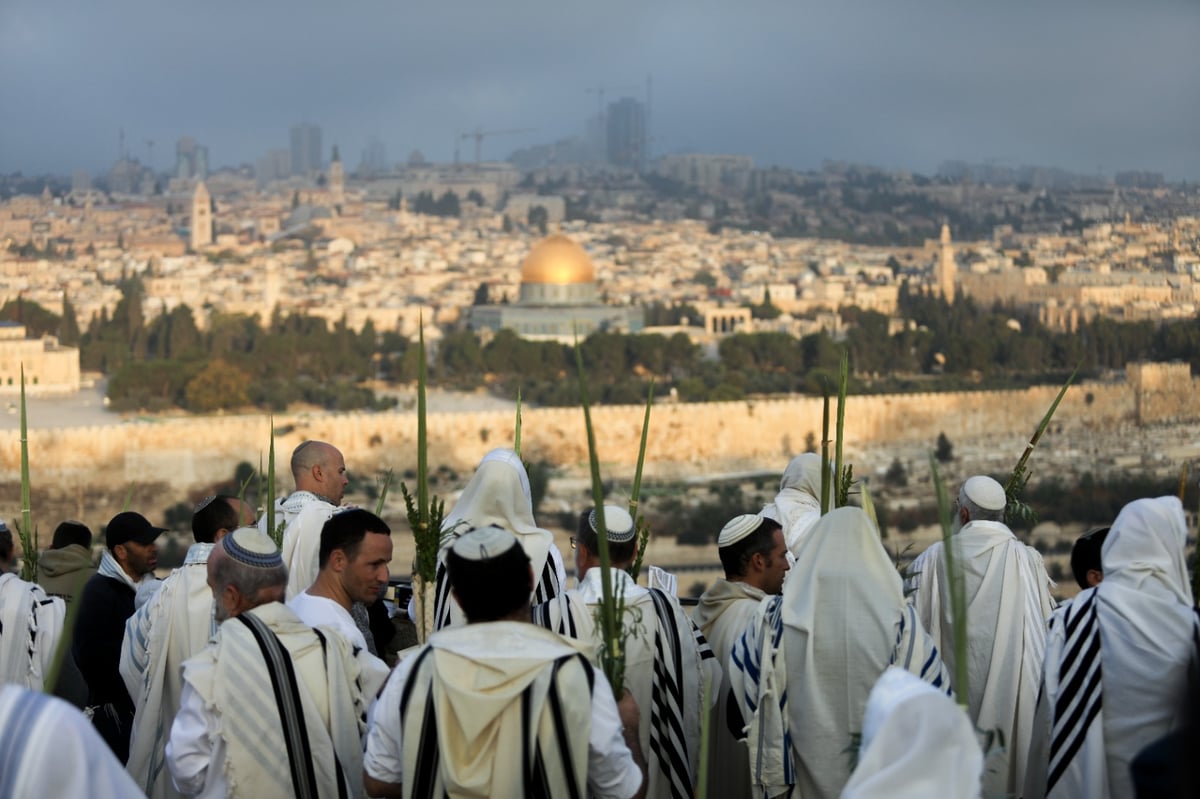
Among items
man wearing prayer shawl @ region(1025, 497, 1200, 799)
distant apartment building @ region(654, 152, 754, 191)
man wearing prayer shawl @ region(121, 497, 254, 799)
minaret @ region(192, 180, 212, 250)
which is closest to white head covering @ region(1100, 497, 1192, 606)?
man wearing prayer shawl @ region(1025, 497, 1200, 799)

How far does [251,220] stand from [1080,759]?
7499cm

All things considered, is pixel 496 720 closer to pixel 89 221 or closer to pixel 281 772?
pixel 281 772

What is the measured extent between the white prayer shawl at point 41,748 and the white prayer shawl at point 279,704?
593 millimetres

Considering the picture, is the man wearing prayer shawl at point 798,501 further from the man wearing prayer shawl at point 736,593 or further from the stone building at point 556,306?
the stone building at point 556,306

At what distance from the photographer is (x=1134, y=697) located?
8.34 feet

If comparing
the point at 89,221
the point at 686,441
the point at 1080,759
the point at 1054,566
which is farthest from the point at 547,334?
the point at 1080,759

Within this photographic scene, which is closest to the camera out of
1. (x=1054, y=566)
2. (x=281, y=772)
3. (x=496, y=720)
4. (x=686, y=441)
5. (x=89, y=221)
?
(x=496, y=720)

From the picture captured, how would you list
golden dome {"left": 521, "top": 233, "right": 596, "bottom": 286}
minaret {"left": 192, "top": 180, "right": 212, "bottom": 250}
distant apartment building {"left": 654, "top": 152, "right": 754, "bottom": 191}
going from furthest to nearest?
distant apartment building {"left": 654, "top": 152, "right": 754, "bottom": 191}
minaret {"left": 192, "top": 180, "right": 212, "bottom": 250}
golden dome {"left": 521, "top": 233, "right": 596, "bottom": 286}

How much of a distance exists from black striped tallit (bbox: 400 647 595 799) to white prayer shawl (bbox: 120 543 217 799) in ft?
2.41

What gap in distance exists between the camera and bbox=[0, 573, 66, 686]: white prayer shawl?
118 inches

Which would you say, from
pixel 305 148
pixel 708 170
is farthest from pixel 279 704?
pixel 305 148

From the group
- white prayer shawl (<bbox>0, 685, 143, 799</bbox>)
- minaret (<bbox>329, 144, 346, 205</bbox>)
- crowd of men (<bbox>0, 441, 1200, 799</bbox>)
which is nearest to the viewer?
white prayer shawl (<bbox>0, 685, 143, 799</bbox>)

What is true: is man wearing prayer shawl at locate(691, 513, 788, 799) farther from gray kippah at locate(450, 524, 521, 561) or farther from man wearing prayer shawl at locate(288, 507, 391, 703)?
gray kippah at locate(450, 524, 521, 561)

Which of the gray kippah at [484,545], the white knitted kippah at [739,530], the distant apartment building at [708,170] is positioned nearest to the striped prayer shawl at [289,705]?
the gray kippah at [484,545]
